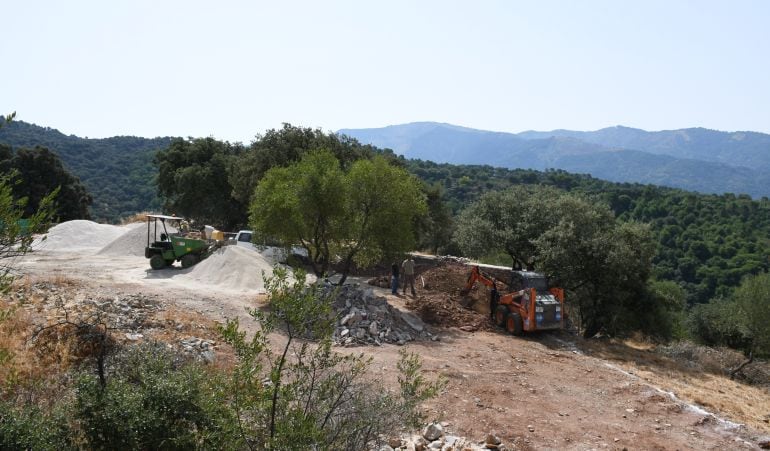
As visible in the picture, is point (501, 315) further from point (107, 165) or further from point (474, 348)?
point (107, 165)

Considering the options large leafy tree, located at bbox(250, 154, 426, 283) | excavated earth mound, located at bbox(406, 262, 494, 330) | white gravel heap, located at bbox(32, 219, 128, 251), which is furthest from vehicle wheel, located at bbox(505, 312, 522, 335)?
white gravel heap, located at bbox(32, 219, 128, 251)

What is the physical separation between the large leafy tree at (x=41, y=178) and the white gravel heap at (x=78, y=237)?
8.07 m

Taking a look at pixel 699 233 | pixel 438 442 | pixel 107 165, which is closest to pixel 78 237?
pixel 438 442

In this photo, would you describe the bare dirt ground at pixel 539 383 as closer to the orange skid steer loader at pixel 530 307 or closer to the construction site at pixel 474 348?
the construction site at pixel 474 348

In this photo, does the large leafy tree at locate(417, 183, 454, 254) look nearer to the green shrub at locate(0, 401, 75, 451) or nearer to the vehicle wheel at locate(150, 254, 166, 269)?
the vehicle wheel at locate(150, 254, 166, 269)

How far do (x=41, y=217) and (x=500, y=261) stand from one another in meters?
25.8

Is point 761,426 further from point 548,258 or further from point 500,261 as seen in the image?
point 500,261

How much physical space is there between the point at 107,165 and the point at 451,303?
2917 inches

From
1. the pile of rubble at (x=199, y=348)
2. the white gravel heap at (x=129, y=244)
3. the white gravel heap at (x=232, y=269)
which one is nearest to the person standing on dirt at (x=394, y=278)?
the white gravel heap at (x=232, y=269)

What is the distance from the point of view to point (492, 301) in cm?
1820

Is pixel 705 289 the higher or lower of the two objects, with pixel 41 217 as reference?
lower

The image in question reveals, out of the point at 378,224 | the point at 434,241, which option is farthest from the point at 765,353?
the point at 434,241

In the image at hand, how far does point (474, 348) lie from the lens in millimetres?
15219

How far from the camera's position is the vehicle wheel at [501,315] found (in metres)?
17.5
